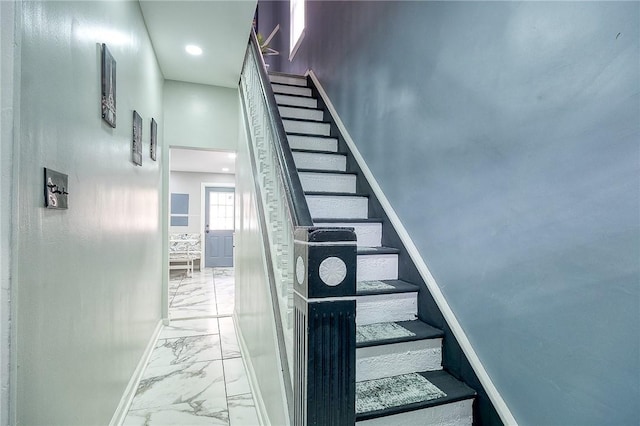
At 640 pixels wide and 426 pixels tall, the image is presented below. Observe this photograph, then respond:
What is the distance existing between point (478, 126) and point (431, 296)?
3.01 ft

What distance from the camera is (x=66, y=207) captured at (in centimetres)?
123

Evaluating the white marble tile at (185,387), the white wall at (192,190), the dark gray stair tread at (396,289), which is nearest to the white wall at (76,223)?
the white marble tile at (185,387)

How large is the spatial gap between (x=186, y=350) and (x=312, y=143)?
90.3 inches

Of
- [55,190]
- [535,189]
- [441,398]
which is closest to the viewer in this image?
[55,190]

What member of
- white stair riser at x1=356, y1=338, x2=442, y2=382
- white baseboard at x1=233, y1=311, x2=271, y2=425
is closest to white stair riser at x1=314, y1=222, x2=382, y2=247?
white stair riser at x1=356, y1=338, x2=442, y2=382

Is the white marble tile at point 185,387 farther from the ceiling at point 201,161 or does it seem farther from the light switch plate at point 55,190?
the ceiling at point 201,161

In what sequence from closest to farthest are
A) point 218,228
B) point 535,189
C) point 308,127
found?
1. point 535,189
2. point 308,127
3. point 218,228

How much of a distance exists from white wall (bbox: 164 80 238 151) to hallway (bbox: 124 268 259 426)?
2123mm

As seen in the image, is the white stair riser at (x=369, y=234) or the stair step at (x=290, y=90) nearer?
the white stair riser at (x=369, y=234)

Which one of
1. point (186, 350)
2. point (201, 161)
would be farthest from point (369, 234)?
point (201, 161)

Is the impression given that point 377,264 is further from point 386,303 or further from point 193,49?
point 193,49

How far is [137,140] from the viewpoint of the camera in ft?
7.89

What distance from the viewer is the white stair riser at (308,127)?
314 cm

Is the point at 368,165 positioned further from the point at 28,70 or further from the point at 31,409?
the point at 31,409
